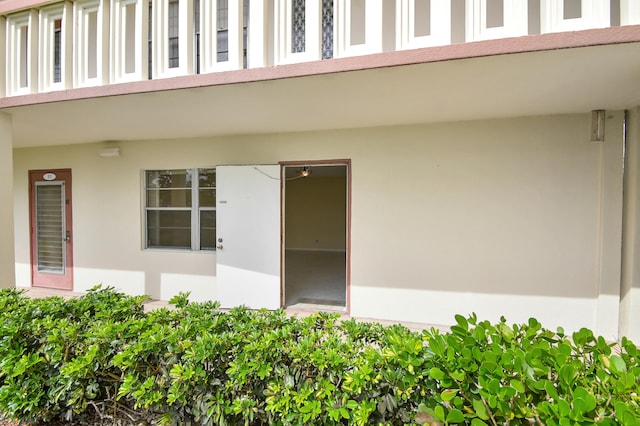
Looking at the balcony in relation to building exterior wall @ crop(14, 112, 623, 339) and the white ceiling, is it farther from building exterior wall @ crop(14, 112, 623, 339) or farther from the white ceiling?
building exterior wall @ crop(14, 112, 623, 339)

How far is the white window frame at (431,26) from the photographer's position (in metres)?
2.49

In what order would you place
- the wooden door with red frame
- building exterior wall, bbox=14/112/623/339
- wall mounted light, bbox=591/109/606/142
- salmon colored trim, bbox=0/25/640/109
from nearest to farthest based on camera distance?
salmon colored trim, bbox=0/25/640/109
wall mounted light, bbox=591/109/606/142
building exterior wall, bbox=14/112/623/339
the wooden door with red frame

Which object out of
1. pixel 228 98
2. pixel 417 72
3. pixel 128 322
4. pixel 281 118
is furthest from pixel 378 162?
pixel 128 322

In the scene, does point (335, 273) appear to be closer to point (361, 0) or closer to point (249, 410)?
point (361, 0)

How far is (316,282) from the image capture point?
638 cm

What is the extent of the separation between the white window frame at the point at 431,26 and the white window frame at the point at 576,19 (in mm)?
663

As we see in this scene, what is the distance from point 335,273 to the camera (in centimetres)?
740

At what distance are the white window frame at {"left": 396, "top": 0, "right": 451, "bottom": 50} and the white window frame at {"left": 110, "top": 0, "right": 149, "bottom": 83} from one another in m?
2.52

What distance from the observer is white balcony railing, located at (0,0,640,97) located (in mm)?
2400

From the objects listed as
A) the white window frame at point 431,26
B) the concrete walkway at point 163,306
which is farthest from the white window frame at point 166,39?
the concrete walkway at point 163,306

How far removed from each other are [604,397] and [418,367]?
687 mm

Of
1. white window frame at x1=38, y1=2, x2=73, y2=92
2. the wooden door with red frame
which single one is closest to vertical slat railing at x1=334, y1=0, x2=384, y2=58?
white window frame at x1=38, y1=2, x2=73, y2=92

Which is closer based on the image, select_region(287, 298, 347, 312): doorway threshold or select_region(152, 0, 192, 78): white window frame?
select_region(152, 0, 192, 78): white window frame

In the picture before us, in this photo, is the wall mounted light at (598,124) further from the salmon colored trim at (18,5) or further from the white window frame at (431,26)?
the salmon colored trim at (18,5)
